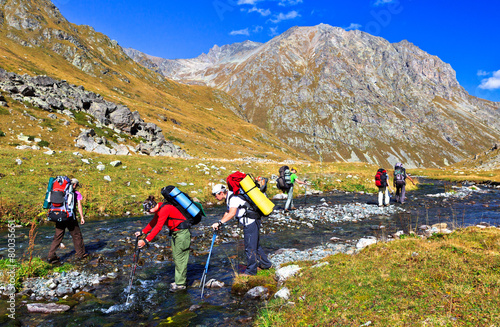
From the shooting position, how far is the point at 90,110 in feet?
168

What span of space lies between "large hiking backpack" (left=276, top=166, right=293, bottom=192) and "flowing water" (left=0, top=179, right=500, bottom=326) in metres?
4.36

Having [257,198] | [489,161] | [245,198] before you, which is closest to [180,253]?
[245,198]

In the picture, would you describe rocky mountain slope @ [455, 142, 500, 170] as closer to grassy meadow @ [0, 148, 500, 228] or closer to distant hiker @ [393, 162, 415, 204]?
grassy meadow @ [0, 148, 500, 228]

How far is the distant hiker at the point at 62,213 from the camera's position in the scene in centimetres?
1057

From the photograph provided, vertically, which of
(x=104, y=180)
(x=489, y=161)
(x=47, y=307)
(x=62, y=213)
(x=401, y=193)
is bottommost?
(x=47, y=307)

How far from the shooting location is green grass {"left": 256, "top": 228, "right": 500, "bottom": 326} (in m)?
5.00

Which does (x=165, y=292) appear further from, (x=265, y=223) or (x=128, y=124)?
(x=128, y=124)

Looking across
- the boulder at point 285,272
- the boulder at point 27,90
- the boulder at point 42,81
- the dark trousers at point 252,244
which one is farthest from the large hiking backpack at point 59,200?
the boulder at point 42,81

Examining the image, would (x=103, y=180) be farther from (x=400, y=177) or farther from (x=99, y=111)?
(x=99, y=111)

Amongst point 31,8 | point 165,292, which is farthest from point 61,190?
point 31,8

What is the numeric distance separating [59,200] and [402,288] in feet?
39.7

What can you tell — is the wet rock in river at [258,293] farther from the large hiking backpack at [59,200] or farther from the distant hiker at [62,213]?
the large hiking backpack at [59,200]

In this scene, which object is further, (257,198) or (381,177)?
(381,177)

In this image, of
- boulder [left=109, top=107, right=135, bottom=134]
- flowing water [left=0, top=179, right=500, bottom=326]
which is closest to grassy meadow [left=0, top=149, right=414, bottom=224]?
flowing water [left=0, top=179, right=500, bottom=326]
